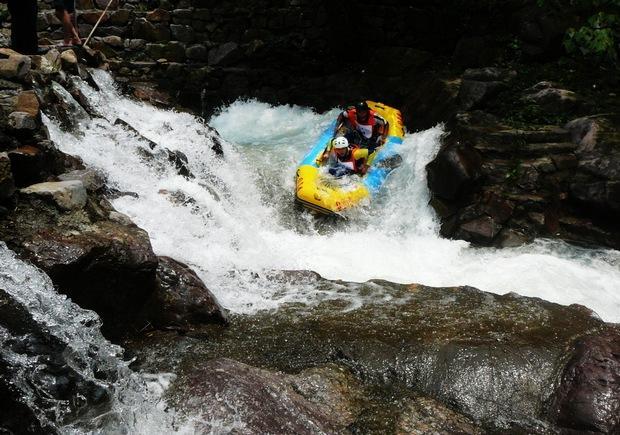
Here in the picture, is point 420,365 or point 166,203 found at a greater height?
point 420,365

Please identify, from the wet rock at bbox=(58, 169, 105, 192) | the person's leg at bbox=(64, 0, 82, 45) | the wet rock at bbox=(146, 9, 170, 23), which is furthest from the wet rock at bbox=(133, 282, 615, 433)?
the wet rock at bbox=(146, 9, 170, 23)

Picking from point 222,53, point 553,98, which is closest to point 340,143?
point 553,98

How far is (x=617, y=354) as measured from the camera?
3.35 m

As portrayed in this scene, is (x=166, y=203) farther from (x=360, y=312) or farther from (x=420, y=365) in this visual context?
(x=420, y=365)

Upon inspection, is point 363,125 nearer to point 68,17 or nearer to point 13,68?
point 68,17

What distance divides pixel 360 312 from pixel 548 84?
6.10 metres

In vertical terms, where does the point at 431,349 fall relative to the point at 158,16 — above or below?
below

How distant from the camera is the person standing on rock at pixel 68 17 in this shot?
305 inches

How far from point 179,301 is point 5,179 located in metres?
1.49

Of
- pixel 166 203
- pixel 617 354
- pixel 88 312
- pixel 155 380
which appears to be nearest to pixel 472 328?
pixel 617 354

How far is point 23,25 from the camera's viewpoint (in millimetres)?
6121

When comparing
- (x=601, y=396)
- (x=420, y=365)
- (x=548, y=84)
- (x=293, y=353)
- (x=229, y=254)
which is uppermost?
(x=548, y=84)

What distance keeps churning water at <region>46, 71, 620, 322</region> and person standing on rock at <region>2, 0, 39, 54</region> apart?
1115 mm

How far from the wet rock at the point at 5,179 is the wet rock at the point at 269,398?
5.83 ft
